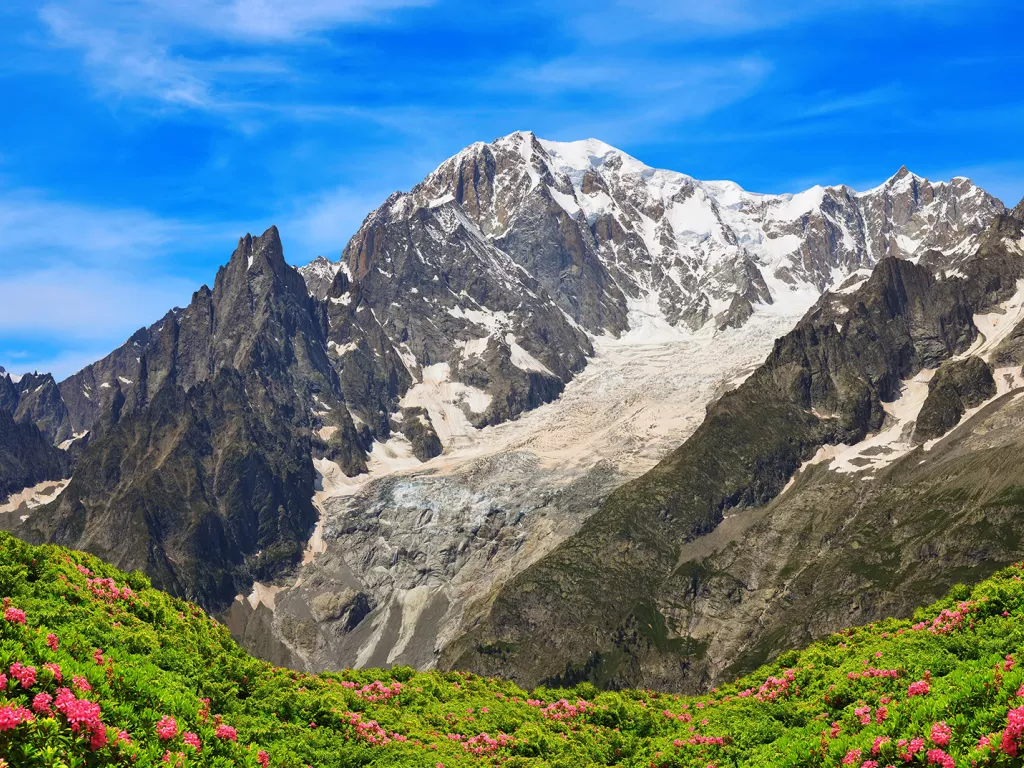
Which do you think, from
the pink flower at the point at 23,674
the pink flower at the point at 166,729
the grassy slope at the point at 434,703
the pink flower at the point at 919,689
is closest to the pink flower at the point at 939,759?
the grassy slope at the point at 434,703

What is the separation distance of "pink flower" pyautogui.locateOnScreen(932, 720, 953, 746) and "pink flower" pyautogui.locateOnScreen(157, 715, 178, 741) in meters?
23.4

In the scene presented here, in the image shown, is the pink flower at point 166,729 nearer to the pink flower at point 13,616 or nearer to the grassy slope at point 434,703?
the grassy slope at point 434,703

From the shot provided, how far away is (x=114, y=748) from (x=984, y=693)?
26.6 m

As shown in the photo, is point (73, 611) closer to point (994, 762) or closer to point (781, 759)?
point (781, 759)

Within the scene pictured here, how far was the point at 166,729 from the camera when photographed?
1058 inches

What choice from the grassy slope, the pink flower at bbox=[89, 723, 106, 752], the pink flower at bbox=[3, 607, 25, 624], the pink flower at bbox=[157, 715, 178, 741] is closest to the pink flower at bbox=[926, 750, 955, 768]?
the grassy slope

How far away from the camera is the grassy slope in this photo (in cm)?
2684

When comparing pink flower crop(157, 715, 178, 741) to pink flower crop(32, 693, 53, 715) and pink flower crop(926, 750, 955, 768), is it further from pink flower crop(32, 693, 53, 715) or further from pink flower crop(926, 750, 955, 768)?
pink flower crop(926, 750, 955, 768)

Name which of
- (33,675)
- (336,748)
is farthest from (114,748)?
(336,748)

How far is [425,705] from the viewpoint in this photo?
50688 millimetres

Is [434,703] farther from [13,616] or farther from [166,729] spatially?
[13,616]

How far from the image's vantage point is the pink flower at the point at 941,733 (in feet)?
88.4

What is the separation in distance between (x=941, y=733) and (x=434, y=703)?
3119 cm

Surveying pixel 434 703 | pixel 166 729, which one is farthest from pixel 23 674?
pixel 434 703
